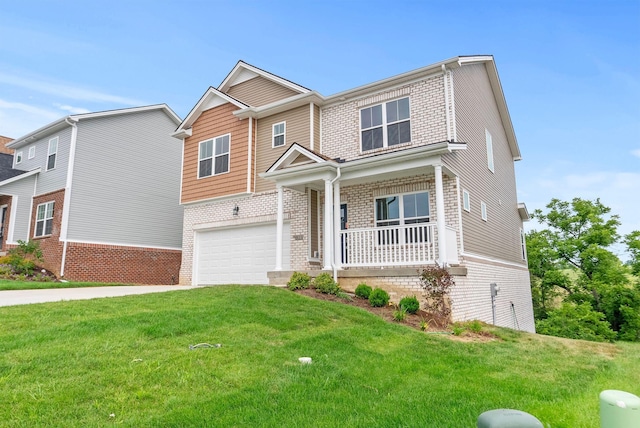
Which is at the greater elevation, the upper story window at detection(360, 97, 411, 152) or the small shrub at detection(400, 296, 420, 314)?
the upper story window at detection(360, 97, 411, 152)

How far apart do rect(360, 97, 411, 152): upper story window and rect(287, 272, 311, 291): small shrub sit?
14.8 feet

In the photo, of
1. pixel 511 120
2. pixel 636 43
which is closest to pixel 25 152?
pixel 511 120

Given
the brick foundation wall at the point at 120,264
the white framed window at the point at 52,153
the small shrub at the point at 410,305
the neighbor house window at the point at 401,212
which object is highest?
the white framed window at the point at 52,153

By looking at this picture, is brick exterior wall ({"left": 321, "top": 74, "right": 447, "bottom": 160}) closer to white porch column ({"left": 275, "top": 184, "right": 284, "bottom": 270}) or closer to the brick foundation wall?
white porch column ({"left": 275, "top": 184, "right": 284, "bottom": 270})

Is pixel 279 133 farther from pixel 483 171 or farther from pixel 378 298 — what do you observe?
pixel 378 298

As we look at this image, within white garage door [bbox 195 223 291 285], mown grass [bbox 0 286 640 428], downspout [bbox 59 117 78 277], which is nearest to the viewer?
mown grass [bbox 0 286 640 428]

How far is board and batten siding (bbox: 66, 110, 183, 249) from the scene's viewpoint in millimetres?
17844

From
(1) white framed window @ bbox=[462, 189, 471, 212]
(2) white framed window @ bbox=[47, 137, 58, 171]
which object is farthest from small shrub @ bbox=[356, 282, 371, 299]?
(2) white framed window @ bbox=[47, 137, 58, 171]

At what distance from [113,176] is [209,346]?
16.1 metres

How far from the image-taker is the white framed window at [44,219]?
18.0 meters

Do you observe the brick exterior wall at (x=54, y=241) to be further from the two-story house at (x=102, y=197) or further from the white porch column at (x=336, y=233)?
the white porch column at (x=336, y=233)

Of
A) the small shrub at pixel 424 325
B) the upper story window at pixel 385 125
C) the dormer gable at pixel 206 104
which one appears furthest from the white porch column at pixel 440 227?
the dormer gable at pixel 206 104

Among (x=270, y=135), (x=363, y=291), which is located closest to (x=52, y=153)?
(x=270, y=135)

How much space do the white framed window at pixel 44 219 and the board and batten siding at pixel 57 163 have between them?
72cm
